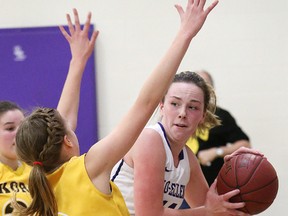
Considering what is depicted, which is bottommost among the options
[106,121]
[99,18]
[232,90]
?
[106,121]

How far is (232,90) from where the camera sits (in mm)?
4914

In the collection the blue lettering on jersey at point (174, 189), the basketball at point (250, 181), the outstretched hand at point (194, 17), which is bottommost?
the blue lettering on jersey at point (174, 189)

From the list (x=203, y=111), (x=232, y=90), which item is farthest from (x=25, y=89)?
(x=203, y=111)

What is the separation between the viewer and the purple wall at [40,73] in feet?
16.1

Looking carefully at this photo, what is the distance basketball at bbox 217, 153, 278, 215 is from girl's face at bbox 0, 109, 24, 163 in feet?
3.16

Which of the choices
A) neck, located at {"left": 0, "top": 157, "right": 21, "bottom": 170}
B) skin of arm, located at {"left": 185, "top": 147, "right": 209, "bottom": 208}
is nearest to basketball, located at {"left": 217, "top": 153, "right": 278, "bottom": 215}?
skin of arm, located at {"left": 185, "top": 147, "right": 209, "bottom": 208}

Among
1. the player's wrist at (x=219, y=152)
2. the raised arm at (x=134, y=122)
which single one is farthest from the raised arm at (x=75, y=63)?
the player's wrist at (x=219, y=152)

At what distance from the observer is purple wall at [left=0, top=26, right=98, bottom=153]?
16.1 feet

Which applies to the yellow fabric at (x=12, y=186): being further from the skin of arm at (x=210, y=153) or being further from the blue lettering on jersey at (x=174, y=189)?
the skin of arm at (x=210, y=153)

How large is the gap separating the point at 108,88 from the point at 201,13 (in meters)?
2.84

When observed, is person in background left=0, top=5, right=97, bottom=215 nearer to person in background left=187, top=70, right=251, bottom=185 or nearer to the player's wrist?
person in background left=187, top=70, right=251, bottom=185

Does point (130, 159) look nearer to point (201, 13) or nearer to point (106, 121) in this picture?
point (201, 13)

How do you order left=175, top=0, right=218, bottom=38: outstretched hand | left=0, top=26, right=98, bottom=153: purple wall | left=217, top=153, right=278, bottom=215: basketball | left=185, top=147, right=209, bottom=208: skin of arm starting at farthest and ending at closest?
left=0, top=26, right=98, bottom=153: purple wall < left=185, top=147, right=209, bottom=208: skin of arm < left=217, top=153, right=278, bottom=215: basketball < left=175, top=0, right=218, bottom=38: outstretched hand

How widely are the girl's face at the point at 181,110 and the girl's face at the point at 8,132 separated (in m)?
0.70
